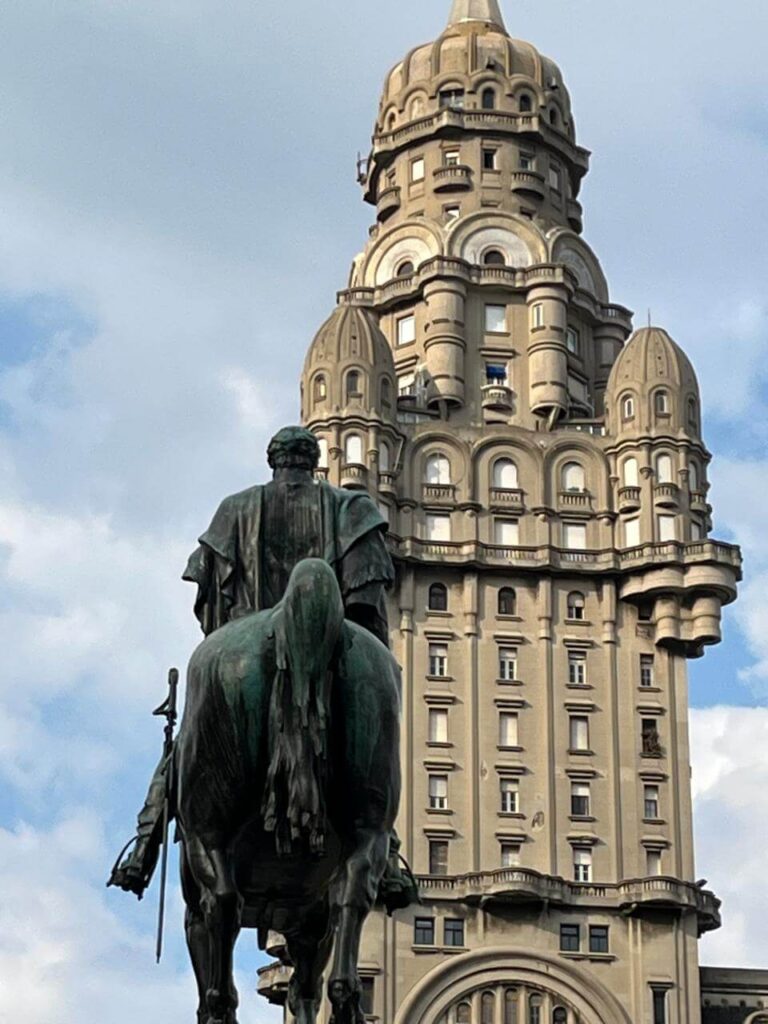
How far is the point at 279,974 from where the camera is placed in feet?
335

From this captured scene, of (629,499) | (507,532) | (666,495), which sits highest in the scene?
(629,499)

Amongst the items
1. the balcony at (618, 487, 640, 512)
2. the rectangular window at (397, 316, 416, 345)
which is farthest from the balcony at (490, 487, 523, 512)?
the rectangular window at (397, 316, 416, 345)

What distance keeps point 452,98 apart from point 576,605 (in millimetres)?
30071

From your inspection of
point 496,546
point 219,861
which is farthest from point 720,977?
point 219,861

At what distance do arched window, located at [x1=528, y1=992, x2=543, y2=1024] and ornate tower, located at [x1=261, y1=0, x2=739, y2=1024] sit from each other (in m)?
0.15

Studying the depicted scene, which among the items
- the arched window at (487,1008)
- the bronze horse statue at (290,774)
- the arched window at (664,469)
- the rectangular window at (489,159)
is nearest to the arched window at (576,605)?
the arched window at (664,469)

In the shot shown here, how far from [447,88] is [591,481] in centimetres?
2485

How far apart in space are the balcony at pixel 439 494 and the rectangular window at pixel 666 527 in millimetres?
9326

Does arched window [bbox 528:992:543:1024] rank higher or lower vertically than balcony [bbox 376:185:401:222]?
lower

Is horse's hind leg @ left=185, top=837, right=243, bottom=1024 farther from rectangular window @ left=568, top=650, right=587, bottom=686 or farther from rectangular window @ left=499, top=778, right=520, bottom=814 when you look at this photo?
rectangular window @ left=568, top=650, right=587, bottom=686

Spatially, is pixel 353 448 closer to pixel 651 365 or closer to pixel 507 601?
pixel 507 601

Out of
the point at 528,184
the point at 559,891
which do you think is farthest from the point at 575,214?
the point at 559,891

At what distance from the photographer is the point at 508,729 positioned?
351 ft

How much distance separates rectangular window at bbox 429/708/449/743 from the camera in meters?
106
